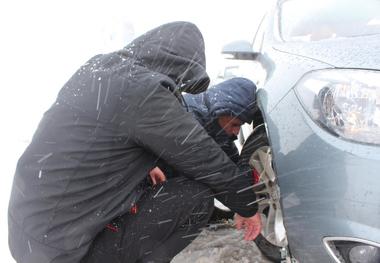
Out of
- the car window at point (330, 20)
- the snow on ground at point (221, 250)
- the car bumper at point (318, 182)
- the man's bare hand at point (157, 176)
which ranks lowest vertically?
the snow on ground at point (221, 250)

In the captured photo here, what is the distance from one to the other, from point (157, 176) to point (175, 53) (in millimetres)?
634

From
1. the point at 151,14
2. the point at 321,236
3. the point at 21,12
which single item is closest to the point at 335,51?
the point at 321,236

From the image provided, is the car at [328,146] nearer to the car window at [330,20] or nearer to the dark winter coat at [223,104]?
the dark winter coat at [223,104]

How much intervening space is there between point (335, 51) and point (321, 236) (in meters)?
0.64

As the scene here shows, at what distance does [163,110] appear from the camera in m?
1.60

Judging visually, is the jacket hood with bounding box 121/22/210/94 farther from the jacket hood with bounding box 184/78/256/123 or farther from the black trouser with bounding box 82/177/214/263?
the black trouser with bounding box 82/177/214/263

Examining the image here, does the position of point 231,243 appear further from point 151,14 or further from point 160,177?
point 151,14

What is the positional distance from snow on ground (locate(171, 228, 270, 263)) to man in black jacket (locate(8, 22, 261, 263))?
603 millimetres

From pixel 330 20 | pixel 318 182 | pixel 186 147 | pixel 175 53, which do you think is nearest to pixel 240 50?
pixel 330 20

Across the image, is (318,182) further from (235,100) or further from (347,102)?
(235,100)

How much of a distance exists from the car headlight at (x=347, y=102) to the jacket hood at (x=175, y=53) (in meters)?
0.49

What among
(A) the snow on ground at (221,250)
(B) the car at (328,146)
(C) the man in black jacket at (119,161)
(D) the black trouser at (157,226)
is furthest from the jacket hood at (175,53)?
(A) the snow on ground at (221,250)

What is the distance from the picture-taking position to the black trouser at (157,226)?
180 centimetres

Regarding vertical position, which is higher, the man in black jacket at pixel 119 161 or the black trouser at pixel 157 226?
the man in black jacket at pixel 119 161
